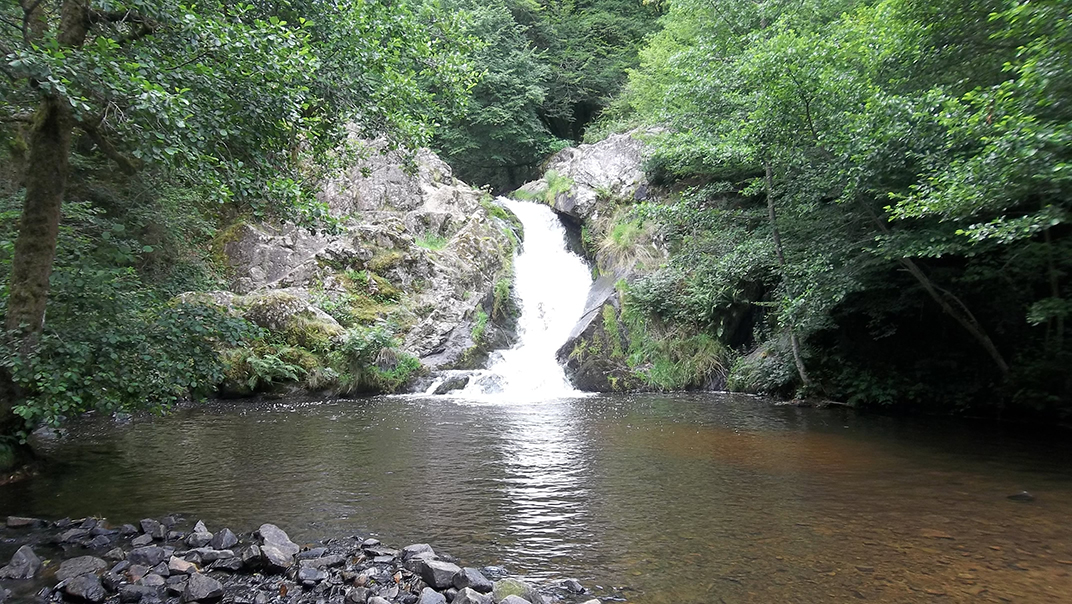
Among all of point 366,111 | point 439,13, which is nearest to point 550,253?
point 439,13

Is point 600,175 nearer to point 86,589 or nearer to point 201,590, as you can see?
point 201,590

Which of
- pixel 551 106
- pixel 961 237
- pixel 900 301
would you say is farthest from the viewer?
pixel 551 106

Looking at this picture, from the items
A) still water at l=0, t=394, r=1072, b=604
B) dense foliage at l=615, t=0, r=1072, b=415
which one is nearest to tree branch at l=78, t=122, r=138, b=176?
still water at l=0, t=394, r=1072, b=604

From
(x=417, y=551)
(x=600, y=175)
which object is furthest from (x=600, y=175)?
(x=417, y=551)

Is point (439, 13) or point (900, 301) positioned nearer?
point (439, 13)

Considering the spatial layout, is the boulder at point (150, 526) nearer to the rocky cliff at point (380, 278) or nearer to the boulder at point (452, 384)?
the rocky cliff at point (380, 278)

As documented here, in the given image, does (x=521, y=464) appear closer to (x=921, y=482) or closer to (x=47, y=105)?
(x=921, y=482)

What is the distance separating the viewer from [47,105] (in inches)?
225

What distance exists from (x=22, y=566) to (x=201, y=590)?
151 centimetres

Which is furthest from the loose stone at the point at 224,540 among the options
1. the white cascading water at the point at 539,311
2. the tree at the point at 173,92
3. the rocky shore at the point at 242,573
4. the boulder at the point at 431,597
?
the white cascading water at the point at 539,311

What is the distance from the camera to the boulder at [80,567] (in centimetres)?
399

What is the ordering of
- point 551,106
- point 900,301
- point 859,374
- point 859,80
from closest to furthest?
point 859,80
point 900,301
point 859,374
point 551,106

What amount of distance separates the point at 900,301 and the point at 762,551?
28.1 feet

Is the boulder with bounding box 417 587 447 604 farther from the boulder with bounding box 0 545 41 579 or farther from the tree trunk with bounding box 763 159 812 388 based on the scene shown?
the tree trunk with bounding box 763 159 812 388
